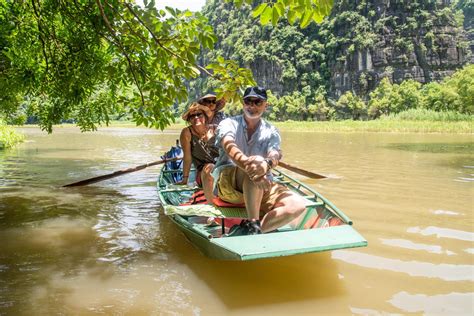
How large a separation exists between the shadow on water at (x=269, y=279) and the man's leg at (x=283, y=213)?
0.39 m

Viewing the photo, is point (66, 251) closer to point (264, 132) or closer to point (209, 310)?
point (209, 310)

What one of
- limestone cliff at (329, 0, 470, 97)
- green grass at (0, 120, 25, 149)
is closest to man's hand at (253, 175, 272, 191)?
green grass at (0, 120, 25, 149)

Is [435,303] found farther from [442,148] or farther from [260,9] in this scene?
[442,148]

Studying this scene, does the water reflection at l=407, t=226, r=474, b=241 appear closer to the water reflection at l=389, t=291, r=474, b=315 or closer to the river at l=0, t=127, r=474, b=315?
the river at l=0, t=127, r=474, b=315

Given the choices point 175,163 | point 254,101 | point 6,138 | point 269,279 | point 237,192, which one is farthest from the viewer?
point 6,138

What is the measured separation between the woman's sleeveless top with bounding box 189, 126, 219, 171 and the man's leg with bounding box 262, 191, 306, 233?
166cm

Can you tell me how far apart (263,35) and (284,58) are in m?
8.81

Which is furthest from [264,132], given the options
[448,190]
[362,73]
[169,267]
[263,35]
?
[263,35]

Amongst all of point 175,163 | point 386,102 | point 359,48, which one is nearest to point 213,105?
point 175,163

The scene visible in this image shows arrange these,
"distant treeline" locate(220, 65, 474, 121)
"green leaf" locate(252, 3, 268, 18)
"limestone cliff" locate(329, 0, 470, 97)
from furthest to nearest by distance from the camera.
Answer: "limestone cliff" locate(329, 0, 470, 97) → "distant treeline" locate(220, 65, 474, 121) → "green leaf" locate(252, 3, 268, 18)

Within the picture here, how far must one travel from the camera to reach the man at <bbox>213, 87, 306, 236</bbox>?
11.5ft

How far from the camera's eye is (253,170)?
340cm

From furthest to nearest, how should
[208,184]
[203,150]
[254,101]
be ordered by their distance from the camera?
[203,150] → [208,184] → [254,101]

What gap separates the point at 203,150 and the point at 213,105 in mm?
596
